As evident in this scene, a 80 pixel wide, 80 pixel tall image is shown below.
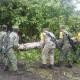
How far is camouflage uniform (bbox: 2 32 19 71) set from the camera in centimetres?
1151

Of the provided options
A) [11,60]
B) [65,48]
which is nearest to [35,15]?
[65,48]

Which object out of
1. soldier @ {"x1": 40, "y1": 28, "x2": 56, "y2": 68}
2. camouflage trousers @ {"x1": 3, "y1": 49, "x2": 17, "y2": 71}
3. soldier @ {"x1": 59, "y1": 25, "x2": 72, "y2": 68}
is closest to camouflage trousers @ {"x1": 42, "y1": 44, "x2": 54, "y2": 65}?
soldier @ {"x1": 40, "y1": 28, "x2": 56, "y2": 68}

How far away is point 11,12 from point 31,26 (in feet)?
4.16

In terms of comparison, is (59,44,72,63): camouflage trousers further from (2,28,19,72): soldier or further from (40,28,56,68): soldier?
(2,28,19,72): soldier

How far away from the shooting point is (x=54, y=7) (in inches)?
618

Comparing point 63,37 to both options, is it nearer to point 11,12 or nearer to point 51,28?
point 51,28

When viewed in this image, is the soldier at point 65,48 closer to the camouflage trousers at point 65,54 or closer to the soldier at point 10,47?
the camouflage trousers at point 65,54

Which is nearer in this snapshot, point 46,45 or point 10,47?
point 10,47

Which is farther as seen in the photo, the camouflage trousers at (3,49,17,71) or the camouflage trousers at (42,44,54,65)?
the camouflage trousers at (42,44,54,65)

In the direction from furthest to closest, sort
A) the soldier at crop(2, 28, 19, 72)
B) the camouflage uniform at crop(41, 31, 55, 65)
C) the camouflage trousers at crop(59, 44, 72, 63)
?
the camouflage trousers at crop(59, 44, 72, 63)
the camouflage uniform at crop(41, 31, 55, 65)
the soldier at crop(2, 28, 19, 72)

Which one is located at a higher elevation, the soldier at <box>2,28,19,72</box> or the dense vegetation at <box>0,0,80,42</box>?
the dense vegetation at <box>0,0,80,42</box>

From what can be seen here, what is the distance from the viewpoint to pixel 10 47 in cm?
1153

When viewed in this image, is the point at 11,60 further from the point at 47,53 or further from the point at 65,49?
the point at 65,49

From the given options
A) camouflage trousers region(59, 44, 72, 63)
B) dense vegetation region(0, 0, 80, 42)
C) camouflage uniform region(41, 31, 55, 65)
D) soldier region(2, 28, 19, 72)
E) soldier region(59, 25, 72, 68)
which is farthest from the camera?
dense vegetation region(0, 0, 80, 42)
